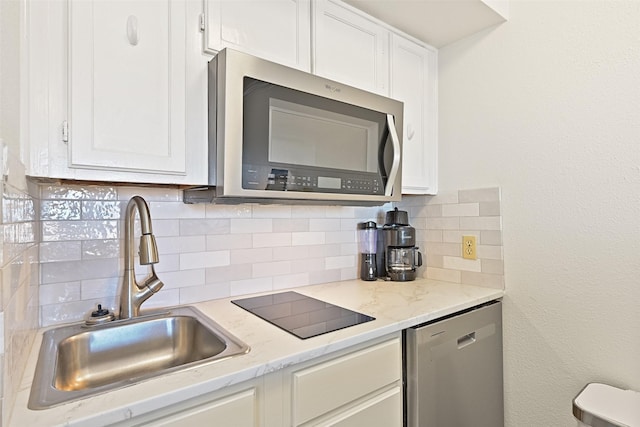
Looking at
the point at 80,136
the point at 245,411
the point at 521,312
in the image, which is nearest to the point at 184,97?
the point at 80,136

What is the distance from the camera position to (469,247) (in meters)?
1.68

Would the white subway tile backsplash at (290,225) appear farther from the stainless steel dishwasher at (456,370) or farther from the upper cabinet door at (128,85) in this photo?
the stainless steel dishwasher at (456,370)

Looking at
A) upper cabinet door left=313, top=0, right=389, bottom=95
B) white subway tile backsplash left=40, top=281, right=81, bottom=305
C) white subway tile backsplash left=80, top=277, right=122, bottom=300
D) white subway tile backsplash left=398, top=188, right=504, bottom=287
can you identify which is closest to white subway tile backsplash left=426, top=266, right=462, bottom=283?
white subway tile backsplash left=398, top=188, right=504, bottom=287

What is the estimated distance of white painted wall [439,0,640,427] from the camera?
1.23 m

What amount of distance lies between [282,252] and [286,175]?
52 cm

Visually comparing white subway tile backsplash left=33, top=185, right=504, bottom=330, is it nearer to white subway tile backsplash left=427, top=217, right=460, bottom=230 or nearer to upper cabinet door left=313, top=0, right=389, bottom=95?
white subway tile backsplash left=427, top=217, right=460, bottom=230

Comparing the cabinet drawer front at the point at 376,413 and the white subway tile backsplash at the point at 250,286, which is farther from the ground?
the white subway tile backsplash at the point at 250,286

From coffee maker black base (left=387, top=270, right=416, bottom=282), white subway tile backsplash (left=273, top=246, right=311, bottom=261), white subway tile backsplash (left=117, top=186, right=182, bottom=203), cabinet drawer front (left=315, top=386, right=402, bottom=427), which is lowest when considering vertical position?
cabinet drawer front (left=315, top=386, right=402, bottom=427)

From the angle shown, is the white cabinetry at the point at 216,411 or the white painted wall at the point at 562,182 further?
the white painted wall at the point at 562,182

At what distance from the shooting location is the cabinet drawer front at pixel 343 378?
0.91 metres

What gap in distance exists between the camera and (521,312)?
150 centimetres

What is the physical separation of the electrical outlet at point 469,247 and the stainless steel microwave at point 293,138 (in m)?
0.47

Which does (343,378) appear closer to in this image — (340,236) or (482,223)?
(340,236)

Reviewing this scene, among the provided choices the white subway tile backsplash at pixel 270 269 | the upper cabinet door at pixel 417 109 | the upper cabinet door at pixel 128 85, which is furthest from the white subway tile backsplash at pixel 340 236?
the upper cabinet door at pixel 128 85
